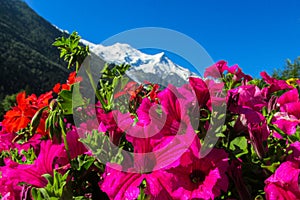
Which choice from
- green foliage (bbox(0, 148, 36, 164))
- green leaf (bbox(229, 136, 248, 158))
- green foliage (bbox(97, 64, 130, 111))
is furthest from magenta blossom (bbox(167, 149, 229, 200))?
green foliage (bbox(0, 148, 36, 164))

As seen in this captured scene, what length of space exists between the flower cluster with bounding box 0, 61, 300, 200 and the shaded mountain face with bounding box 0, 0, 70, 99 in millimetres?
42618

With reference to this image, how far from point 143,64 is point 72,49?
50 centimetres

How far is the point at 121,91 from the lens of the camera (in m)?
1.20

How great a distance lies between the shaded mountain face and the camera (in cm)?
6631

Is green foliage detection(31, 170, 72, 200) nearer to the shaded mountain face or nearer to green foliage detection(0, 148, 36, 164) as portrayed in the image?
green foliage detection(0, 148, 36, 164)

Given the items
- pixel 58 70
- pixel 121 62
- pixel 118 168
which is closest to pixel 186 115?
pixel 118 168

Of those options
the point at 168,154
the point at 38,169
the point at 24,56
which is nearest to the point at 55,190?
the point at 38,169

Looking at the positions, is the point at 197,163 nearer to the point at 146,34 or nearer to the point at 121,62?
the point at 146,34

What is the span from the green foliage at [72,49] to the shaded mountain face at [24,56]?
1674 inches

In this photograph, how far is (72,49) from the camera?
96 cm

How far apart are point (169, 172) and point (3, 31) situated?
9480 cm

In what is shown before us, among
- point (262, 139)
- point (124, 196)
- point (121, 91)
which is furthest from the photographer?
point (121, 91)

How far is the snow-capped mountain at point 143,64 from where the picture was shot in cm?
109

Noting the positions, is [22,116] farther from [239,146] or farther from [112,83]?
[239,146]
